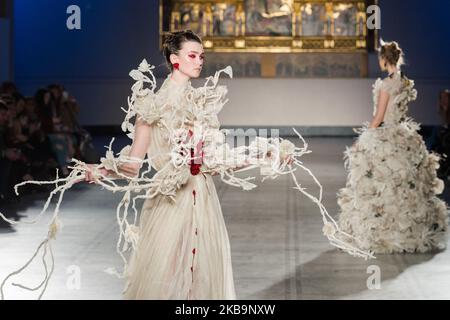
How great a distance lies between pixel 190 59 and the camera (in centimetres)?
518

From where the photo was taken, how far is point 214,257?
206 inches

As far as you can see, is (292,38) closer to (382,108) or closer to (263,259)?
(382,108)

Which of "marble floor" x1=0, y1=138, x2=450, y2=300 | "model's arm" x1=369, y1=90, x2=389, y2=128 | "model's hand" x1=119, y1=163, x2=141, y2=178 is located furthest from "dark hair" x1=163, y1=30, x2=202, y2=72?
"model's arm" x1=369, y1=90, x2=389, y2=128

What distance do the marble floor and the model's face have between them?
2.25 metres

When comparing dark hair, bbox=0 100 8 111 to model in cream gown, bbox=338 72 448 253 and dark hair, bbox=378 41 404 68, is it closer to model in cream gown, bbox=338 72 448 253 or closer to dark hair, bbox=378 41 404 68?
model in cream gown, bbox=338 72 448 253

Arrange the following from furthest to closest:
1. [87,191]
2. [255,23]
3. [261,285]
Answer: [255,23], [87,191], [261,285]

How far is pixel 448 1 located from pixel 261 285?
50.8 ft

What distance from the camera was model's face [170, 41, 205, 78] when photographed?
17.0 feet

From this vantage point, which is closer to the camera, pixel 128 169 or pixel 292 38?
pixel 128 169

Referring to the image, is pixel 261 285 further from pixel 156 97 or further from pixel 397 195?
pixel 156 97

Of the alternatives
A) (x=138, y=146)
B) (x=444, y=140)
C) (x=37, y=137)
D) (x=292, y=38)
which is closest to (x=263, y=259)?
(x=138, y=146)

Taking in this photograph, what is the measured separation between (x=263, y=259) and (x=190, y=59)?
359 centimetres

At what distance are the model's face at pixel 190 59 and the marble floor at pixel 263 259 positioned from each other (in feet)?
7.40
